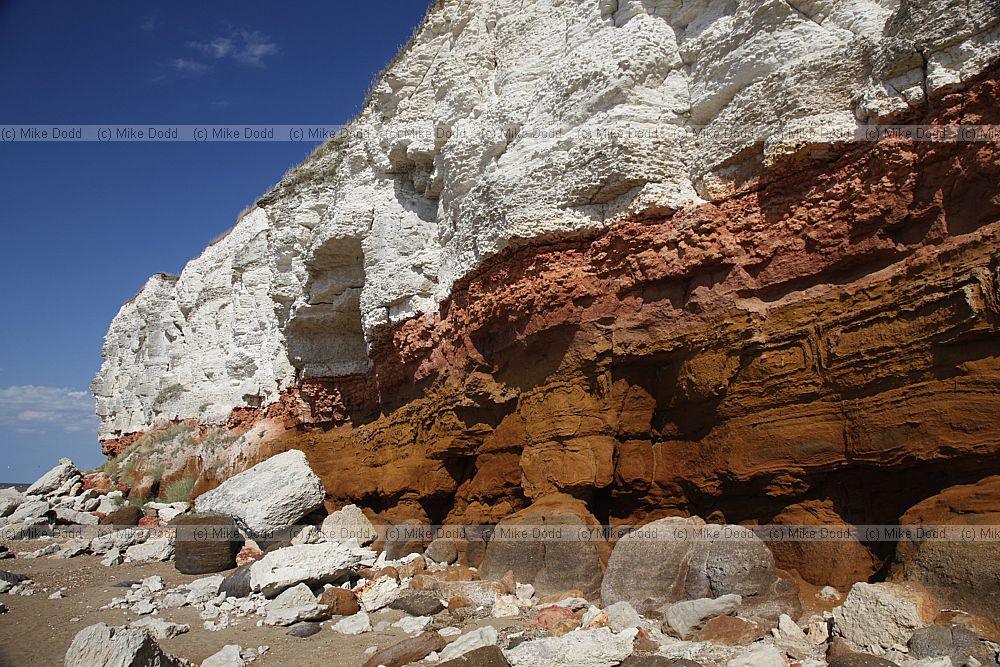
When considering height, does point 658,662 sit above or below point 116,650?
below

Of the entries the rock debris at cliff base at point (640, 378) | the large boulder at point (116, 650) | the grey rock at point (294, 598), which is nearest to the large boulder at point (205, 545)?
the rock debris at cliff base at point (640, 378)

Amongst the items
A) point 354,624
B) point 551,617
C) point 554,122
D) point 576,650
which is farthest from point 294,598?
point 554,122

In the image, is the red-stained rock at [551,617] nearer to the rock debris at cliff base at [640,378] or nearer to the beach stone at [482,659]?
the rock debris at cliff base at [640,378]

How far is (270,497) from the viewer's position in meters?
11.8

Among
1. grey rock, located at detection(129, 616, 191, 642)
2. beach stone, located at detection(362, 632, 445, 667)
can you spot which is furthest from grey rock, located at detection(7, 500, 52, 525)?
beach stone, located at detection(362, 632, 445, 667)

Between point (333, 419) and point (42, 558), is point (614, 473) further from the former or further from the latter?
point (42, 558)

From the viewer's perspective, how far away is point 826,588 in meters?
5.64

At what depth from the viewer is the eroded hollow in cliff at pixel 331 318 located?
46.0ft

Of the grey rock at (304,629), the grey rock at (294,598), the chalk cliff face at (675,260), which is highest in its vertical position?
the chalk cliff face at (675,260)

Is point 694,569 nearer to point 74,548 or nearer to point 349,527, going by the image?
point 349,527

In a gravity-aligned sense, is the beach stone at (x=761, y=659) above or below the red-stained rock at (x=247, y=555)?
above

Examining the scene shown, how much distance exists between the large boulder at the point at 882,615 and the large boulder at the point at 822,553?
2.93 feet

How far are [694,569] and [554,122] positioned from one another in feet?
19.6

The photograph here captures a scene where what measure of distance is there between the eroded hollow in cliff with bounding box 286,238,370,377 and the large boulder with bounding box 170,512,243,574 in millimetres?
4835
